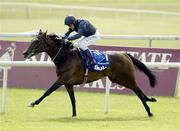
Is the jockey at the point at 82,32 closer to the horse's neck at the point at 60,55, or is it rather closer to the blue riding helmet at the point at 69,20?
the blue riding helmet at the point at 69,20

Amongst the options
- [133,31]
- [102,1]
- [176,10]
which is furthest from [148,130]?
[102,1]

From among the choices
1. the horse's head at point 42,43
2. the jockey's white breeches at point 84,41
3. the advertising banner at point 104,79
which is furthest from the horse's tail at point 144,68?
the advertising banner at point 104,79

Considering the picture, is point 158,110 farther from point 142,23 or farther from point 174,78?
point 142,23

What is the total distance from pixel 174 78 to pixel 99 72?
3.90 meters

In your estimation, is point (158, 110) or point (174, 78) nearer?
point (158, 110)

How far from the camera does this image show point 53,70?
→ 16109mm

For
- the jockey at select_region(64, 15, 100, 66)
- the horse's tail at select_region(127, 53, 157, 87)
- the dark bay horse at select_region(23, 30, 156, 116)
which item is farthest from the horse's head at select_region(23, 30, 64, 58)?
the horse's tail at select_region(127, 53, 157, 87)

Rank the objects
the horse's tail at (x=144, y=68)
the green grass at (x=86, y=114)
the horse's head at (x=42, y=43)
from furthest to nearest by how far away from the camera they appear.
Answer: the horse's tail at (x=144, y=68), the horse's head at (x=42, y=43), the green grass at (x=86, y=114)

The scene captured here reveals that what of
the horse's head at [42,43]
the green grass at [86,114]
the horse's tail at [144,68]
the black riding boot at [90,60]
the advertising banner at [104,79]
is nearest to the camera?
Answer: the green grass at [86,114]

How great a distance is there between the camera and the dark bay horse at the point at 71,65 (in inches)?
474

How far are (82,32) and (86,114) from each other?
144cm

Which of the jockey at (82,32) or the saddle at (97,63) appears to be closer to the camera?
the jockey at (82,32)

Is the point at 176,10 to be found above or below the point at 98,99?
below

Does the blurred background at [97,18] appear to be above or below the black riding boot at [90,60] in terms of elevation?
below
